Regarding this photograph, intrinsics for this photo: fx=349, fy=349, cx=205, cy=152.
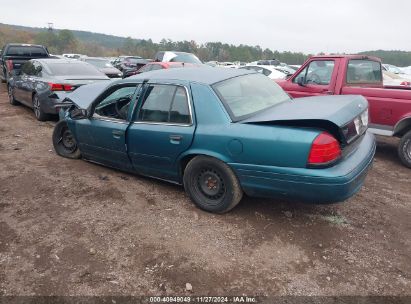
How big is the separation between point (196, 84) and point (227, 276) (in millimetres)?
1981

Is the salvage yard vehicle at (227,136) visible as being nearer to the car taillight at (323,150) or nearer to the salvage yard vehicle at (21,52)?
the car taillight at (323,150)

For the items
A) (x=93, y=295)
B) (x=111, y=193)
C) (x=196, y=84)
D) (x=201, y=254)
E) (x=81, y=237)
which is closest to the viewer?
(x=93, y=295)

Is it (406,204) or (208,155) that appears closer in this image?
(208,155)

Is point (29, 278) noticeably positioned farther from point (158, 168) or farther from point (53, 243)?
point (158, 168)

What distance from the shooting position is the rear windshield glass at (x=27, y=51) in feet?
44.7

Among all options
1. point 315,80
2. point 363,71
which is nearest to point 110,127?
point 315,80

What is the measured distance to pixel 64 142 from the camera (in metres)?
5.63

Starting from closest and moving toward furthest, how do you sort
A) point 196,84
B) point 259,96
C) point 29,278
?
point 29,278, point 196,84, point 259,96

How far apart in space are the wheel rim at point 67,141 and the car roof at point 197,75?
5.92 ft

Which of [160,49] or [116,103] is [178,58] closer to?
[116,103]

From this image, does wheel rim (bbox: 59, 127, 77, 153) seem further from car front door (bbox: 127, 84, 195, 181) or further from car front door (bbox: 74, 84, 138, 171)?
car front door (bbox: 127, 84, 195, 181)

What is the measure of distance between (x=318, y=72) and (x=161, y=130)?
3684 mm

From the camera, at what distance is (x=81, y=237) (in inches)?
132

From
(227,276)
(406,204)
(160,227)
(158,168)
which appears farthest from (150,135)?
(406,204)
